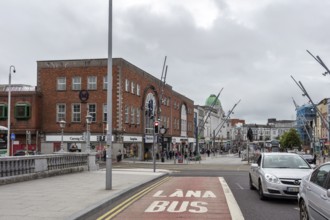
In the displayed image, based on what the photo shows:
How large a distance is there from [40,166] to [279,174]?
437 inches

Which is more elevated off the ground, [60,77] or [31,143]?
[60,77]

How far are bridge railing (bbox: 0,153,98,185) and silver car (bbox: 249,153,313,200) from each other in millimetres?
8997

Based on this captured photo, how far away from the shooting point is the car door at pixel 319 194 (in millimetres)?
7211

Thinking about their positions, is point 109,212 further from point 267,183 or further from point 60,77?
point 60,77

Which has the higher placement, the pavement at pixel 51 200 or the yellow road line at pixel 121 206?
the pavement at pixel 51 200

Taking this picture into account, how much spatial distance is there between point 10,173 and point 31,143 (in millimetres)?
35353

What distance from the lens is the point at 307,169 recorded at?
45.6 feet

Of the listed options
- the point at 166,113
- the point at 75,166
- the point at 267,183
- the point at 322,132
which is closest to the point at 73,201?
the point at 267,183

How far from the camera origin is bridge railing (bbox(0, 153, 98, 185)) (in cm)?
1677

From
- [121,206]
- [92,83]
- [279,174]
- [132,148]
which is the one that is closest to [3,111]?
[92,83]

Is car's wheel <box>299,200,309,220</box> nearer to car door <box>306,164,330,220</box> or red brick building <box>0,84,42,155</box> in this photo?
car door <box>306,164,330,220</box>

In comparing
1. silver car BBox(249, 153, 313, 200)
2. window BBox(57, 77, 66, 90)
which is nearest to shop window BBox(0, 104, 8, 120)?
window BBox(57, 77, 66, 90)

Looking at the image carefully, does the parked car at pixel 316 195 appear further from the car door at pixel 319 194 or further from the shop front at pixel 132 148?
the shop front at pixel 132 148

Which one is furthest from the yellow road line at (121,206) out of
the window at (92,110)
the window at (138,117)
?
the window at (138,117)
